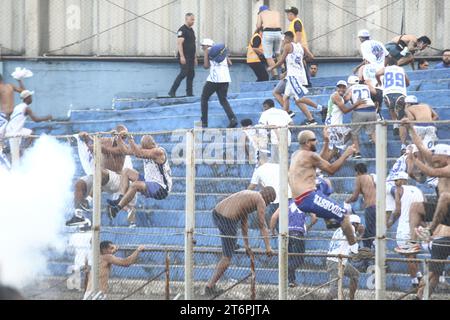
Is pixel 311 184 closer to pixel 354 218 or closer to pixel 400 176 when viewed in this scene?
pixel 354 218

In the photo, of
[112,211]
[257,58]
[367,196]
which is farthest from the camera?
[257,58]

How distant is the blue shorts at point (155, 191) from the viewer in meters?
16.8

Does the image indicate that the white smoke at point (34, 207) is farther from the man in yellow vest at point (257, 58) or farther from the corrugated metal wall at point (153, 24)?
the corrugated metal wall at point (153, 24)

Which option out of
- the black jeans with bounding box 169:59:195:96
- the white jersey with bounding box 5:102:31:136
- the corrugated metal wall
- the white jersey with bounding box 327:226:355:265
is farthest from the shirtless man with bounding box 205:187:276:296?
the corrugated metal wall

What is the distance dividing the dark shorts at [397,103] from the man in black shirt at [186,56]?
653cm

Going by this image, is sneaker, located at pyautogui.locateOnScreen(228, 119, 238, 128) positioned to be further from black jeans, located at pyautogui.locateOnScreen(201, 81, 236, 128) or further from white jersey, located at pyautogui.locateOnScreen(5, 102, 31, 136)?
white jersey, located at pyautogui.locateOnScreen(5, 102, 31, 136)

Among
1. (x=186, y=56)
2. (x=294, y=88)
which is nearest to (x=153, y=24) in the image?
(x=186, y=56)

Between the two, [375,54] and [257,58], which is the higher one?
[257,58]

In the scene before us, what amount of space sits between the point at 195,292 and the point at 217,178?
4.49 ft

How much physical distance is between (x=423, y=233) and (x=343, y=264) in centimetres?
121

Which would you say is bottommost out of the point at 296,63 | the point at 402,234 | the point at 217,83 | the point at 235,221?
the point at 402,234

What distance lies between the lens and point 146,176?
16891mm

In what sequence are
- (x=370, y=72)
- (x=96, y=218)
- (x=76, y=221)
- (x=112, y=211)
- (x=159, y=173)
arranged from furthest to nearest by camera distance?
(x=370, y=72) → (x=76, y=221) → (x=112, y=211) → (x=96, y=218) → (x=159, y=173)

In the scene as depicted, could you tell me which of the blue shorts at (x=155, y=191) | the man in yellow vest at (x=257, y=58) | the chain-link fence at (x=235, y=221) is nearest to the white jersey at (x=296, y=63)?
the man in yellow vest at (x=257, y=58)
